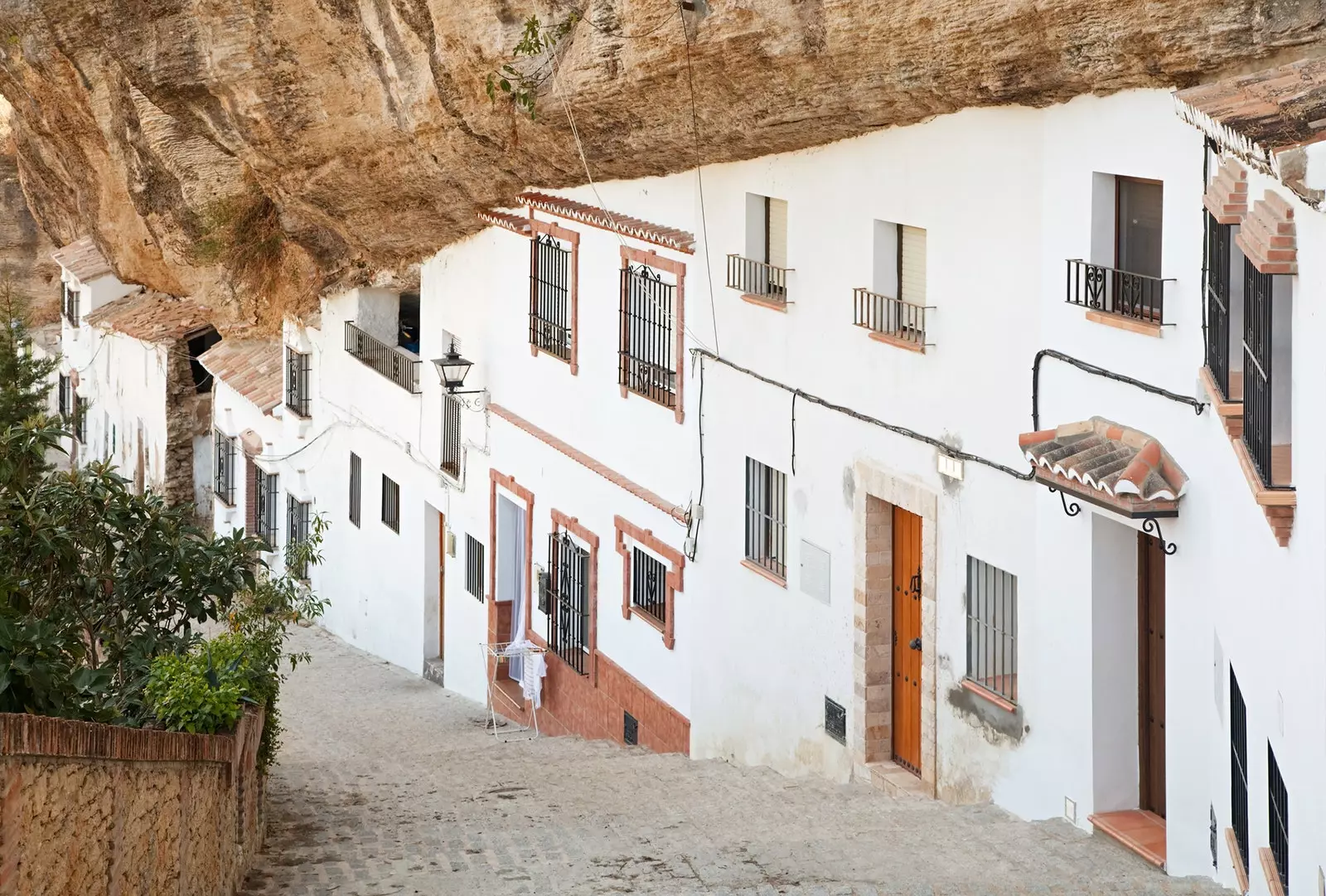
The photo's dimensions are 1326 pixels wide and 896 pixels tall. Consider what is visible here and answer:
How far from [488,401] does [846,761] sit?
788 centimetres

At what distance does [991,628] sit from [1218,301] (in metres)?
3.47

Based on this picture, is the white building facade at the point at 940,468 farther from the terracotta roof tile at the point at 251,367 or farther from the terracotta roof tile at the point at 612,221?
the terracotta roof tile at the point at 251,367

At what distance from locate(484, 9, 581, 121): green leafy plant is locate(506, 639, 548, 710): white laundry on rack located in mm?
6169

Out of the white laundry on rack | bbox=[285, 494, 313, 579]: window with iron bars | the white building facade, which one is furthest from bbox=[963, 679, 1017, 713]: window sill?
bbox=[285, 494, 313, 579]: window with iron bars

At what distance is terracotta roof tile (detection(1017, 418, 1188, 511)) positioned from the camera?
31.2 ft

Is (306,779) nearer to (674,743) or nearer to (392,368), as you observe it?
(674,743)

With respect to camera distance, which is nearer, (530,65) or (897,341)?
(897,341)

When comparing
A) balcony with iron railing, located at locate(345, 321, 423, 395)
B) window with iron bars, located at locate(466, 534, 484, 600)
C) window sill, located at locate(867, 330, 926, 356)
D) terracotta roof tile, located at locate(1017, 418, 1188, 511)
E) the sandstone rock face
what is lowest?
window with iron bars, located at locate(466, 534, 484, 600)

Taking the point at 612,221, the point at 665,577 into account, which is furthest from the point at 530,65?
the point at 665,577

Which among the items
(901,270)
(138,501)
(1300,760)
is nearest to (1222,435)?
(1300,760)

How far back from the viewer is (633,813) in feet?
40.9

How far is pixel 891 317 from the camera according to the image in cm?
1259

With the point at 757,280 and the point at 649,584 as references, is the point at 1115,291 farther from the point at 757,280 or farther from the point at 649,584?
the point at 649,584

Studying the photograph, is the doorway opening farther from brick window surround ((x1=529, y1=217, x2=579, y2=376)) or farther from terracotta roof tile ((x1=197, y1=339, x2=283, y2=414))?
terracotta roof tile ((x1=197, y1=339, x2=283, y2=414))
